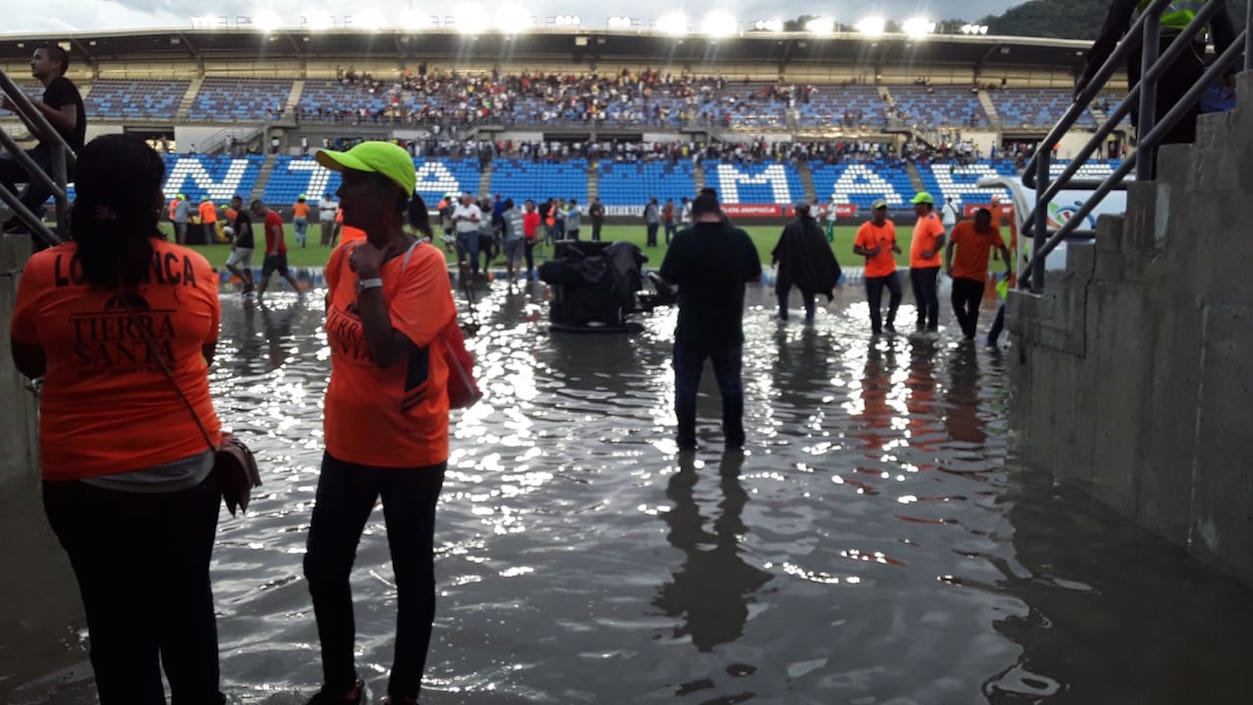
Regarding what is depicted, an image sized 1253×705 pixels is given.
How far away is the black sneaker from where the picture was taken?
10.2ft

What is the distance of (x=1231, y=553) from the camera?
4.21 m

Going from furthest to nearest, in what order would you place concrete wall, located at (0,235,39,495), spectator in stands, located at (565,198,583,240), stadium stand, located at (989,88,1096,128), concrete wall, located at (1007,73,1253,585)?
stadium stand, located at (989,88,1096,128) → spectator in stands, located at (565,198,583,240) → concrete wall, located at (0,235,39,495) → concrete wall, located at (1007,73,1253,585)

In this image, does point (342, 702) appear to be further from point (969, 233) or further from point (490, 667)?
point (969, 233)

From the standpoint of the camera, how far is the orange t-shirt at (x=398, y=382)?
9.83 ft

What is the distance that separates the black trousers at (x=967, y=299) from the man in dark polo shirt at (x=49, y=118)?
348 inches

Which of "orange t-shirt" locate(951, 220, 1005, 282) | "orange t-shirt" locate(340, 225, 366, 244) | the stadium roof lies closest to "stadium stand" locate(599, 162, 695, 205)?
the stadium roof

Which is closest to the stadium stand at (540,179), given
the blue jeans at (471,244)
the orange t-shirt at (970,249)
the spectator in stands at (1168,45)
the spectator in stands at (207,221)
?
the spectator in stands at (207,221)

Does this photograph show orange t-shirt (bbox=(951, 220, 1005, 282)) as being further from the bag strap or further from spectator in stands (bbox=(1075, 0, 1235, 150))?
the bag strap

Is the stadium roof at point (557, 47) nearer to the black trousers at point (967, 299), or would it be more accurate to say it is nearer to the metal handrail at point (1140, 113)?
A: the black trousers at point (967, 299)

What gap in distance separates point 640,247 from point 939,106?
4161 cm

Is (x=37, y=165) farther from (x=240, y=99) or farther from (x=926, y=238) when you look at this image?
(x=240, y=99)

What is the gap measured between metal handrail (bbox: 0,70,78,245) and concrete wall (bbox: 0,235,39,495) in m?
0.18

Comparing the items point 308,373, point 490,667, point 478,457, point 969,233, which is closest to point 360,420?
point 490,667

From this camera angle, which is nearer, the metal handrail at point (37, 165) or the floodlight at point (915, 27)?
the metal handrail at point (37, 165)
